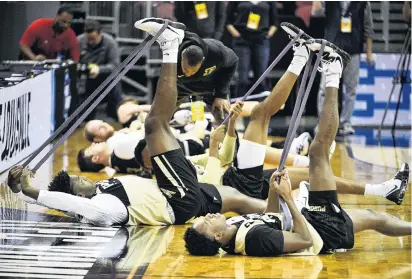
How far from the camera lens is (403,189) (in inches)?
298

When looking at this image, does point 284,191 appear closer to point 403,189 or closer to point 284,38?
point 403,189

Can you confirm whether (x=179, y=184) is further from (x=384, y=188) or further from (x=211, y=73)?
(x=384, y=188)

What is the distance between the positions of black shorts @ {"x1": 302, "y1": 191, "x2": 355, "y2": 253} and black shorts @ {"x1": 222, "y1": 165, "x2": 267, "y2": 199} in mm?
1138

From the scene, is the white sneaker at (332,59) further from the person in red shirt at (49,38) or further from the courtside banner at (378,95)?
the courtside banner at (378,95)

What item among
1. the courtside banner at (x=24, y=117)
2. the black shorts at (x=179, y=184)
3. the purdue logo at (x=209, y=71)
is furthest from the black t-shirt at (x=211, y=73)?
the courtside banner at (x=24, y=117)

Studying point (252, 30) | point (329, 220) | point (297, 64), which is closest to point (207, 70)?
point (297, 64)

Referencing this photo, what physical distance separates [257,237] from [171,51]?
1578 mm

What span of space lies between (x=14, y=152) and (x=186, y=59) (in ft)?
9.22

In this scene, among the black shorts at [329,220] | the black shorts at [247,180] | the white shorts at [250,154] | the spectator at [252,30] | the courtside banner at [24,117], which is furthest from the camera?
the spectator at [252,30]

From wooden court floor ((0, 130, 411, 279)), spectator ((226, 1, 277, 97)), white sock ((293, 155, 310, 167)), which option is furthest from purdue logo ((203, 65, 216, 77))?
spectator ((226, 1, 277, 97))

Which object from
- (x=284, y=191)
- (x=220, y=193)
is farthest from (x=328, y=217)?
(x=220, y=193)

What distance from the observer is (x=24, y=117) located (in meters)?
9.95

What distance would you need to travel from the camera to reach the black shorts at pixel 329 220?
6.43 metres

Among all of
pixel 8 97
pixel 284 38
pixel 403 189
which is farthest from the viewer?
pixel 284 38
